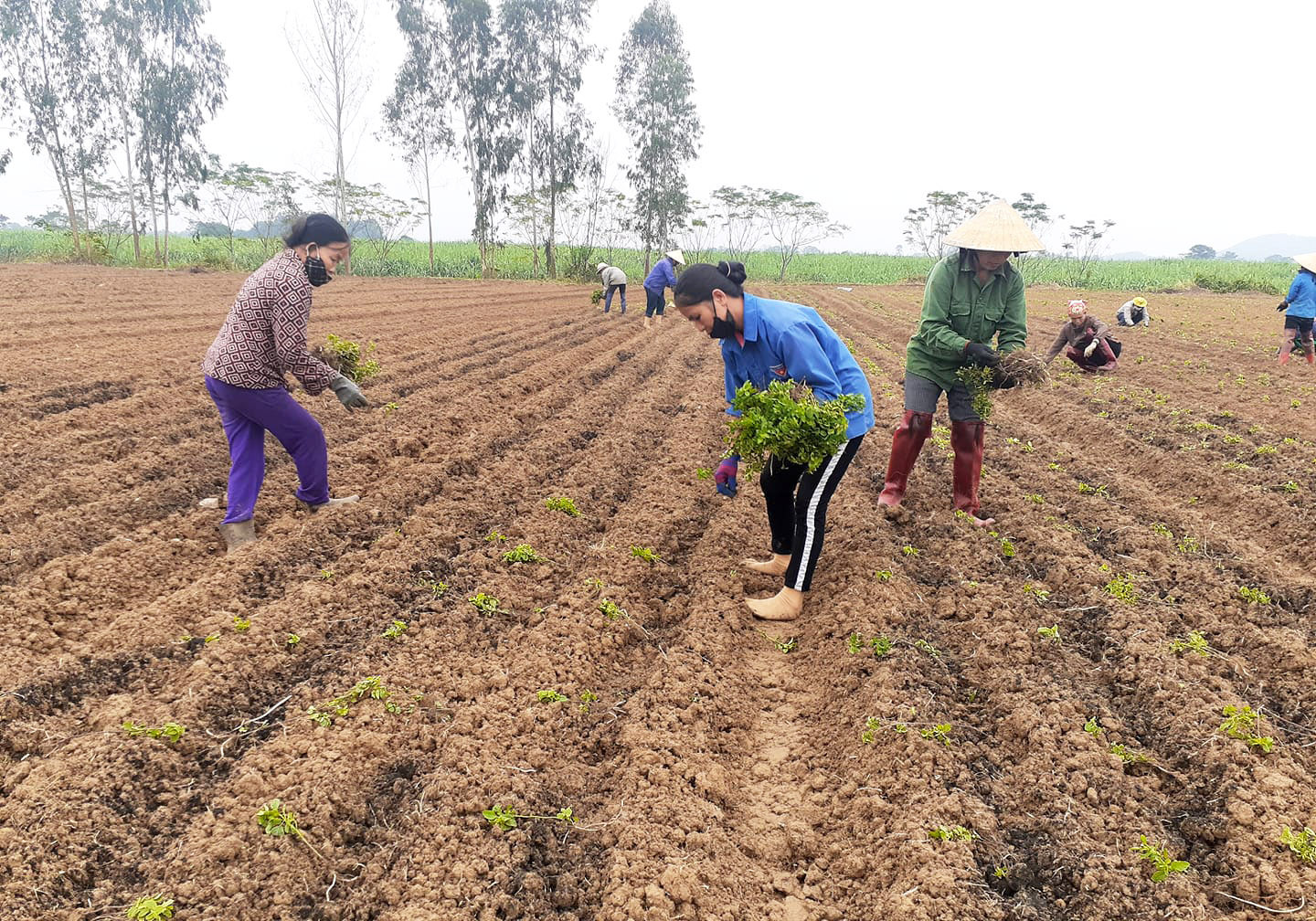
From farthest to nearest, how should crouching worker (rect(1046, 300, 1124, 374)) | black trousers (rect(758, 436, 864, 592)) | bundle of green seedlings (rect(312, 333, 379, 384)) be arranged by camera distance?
crouching worker (rect(1046, 300, 1124, 374)), bundle of green seedlings (rect(312, 333, 379, 384)), black trousers (rect(758, 436, 864, 592))

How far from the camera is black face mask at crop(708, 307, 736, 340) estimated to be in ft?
11.2

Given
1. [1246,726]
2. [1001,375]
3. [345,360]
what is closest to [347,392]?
[345,360]

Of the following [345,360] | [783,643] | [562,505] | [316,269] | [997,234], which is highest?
[997,234]

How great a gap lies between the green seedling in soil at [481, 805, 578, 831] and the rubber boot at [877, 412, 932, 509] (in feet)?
11.8

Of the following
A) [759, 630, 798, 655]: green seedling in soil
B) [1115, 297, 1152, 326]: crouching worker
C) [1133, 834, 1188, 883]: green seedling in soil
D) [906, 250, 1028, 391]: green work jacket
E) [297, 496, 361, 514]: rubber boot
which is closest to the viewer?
[1133, 834, 1188, 883]: green seedling in soil

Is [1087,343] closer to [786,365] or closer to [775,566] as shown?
[775,566]

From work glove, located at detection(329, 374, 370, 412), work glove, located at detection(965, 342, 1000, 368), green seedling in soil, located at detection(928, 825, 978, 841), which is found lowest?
green seedling in soil, located at detection(928, 825, 978, 841)

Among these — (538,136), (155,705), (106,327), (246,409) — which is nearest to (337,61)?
(538,136)

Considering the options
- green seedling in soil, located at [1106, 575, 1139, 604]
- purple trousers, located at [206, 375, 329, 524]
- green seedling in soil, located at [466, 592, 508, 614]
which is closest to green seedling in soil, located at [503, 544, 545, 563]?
green seedling in soil, located at [466, 592, 508, 614]

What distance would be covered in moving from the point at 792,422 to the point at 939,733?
4.76 feet

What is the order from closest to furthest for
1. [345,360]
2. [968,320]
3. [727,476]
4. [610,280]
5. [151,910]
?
[151,910] → [727,476] → [968,320] → [345,360] → [610,280]

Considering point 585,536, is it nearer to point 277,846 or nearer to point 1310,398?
point 277,846

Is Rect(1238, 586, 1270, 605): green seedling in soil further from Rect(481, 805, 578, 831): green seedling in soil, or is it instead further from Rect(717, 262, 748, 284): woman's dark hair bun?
Rect(481, 805, 578, 831): green seedling in soil

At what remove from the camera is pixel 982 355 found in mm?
4414
